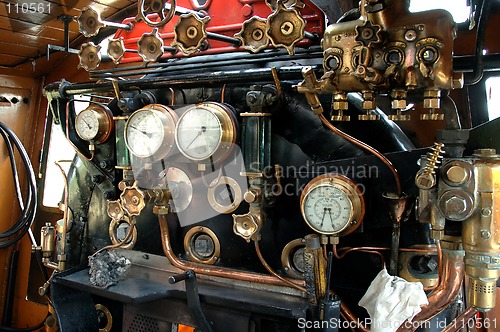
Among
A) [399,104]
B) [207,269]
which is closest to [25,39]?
[207,269]

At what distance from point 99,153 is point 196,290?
108 centimetres

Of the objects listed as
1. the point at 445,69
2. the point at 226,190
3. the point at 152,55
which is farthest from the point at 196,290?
the point at 445,69

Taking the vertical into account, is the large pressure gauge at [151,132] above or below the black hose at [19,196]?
above

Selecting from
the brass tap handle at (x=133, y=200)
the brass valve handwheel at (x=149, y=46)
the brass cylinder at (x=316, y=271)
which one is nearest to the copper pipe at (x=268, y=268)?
the brass cylinder at (x=316, y=271)

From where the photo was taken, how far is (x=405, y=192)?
1.71 m

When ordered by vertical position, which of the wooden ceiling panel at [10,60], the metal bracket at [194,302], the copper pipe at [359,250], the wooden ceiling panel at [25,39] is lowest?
the metal bracket at [194,302]

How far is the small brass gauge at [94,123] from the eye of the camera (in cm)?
236

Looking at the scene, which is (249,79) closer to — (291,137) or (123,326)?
(291,137)

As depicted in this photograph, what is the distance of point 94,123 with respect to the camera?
2.36m

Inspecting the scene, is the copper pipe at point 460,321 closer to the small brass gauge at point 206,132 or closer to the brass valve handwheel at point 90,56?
the small brass gauge at point 206,132

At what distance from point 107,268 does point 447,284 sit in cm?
157

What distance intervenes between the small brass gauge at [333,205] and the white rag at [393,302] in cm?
26

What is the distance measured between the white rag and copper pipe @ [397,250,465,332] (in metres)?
0.07

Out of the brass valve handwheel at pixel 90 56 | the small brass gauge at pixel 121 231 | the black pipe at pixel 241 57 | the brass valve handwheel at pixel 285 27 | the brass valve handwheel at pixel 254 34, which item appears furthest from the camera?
the small brass gauge at pixel 121 231
